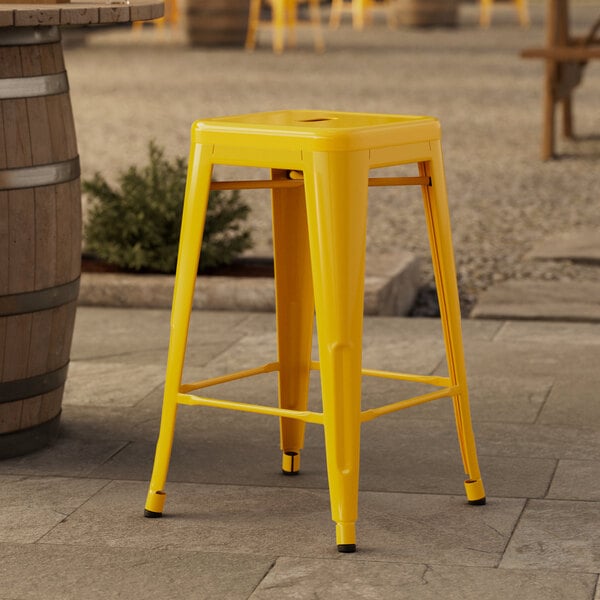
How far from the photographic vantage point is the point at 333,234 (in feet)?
8.46

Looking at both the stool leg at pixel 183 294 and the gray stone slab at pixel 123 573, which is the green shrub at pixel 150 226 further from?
the gray stone slab at pixel 123 573

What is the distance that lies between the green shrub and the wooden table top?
1.81 m

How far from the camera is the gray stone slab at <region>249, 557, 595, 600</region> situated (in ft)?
7.93

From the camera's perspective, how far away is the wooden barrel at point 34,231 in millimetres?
3008

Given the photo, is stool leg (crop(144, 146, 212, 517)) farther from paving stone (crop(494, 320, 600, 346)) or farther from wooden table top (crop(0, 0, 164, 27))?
paving stone (crop(494, 320, 600, 346))

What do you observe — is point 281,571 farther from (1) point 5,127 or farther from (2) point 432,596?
(1) point 5,127

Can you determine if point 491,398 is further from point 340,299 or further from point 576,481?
point 340,299

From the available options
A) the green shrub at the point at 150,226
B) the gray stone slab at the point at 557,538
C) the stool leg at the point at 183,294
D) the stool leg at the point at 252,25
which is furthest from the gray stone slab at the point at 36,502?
the stool leg at the point at 252,25

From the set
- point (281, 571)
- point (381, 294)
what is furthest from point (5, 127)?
point (381, 294)

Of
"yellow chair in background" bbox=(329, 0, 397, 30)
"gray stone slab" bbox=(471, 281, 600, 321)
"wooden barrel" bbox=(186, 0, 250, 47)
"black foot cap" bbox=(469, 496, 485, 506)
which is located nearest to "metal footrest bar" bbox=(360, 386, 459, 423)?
"black foot cap" bbox=(469, 496, 485, 506)

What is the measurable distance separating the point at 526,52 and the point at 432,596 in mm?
5639

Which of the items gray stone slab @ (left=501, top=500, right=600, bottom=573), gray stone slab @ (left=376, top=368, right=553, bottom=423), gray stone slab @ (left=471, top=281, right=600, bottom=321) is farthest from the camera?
gray stone slab @ (left=471, top=281, right=600, bottom=321)

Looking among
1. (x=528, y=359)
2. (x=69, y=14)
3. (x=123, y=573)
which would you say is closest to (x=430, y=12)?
(x=528, y=359)

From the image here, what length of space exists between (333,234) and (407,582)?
2.05 feet
